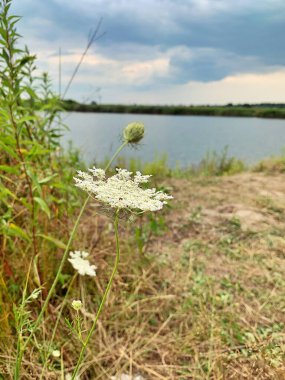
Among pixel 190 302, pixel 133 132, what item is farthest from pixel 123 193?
pixel 190 302

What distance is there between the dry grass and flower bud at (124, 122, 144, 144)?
32.8 inches

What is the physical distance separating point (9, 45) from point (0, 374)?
1148 millimetres

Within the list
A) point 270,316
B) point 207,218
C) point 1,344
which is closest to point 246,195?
point 207,218

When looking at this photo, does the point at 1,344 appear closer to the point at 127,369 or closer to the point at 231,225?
the point at 127,369

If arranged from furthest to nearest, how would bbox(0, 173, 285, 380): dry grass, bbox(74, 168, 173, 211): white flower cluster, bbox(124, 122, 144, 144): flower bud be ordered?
bbox(0, 173, 285, 380): dry grass
bbox(124, 122, 144, 144): flower bud
bbox(74, 168, 173, 211): white flower cluster

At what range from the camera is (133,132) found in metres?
1.30

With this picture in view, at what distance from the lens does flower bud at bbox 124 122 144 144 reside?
1.30 m

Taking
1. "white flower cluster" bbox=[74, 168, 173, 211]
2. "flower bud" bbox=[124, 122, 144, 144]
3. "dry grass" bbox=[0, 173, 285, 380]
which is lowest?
"dry grass" bbox=[0, 173, 285, 380]

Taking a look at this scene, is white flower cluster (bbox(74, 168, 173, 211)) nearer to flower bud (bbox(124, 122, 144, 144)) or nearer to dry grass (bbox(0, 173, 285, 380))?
flower bud (bbox(124, 122, 144, 144))

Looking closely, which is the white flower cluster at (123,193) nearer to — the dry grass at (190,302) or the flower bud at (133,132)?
the flower bud at (133,132)

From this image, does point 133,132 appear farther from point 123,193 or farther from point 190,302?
point 190,302

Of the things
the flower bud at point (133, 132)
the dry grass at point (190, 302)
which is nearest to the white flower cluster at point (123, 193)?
the flower bud at point (133, 132)

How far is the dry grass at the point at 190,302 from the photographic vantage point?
179 centimetres

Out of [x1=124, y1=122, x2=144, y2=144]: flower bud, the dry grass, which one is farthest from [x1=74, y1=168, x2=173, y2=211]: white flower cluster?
the dry grass
